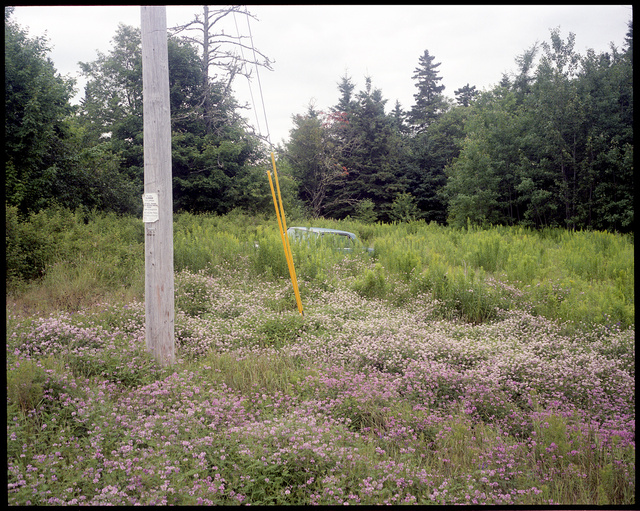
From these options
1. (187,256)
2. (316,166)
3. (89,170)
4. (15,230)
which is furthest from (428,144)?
(15,230)

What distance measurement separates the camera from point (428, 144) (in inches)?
1223

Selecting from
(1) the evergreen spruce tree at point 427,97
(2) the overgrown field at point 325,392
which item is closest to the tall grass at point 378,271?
(2) the overgrown field at point 325,392

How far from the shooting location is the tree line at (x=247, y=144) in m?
12.6

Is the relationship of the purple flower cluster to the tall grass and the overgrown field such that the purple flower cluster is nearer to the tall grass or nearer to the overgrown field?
the overgrown field

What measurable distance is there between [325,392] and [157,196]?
104 inches

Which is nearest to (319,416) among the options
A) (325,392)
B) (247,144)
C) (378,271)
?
(325,392)

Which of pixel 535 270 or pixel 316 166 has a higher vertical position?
pixel 316 166

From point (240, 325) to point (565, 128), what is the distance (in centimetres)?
1870

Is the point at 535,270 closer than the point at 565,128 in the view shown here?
Yes

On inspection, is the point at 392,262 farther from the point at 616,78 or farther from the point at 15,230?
the point at 616,78

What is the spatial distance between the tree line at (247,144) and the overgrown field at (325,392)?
23.4 ft

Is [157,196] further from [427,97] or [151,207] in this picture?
[427,97]

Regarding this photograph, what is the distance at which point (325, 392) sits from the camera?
3.80 meters

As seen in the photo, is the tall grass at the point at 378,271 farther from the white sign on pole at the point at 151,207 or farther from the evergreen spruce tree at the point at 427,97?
the evergreen spruce tree at the point at 427,97
